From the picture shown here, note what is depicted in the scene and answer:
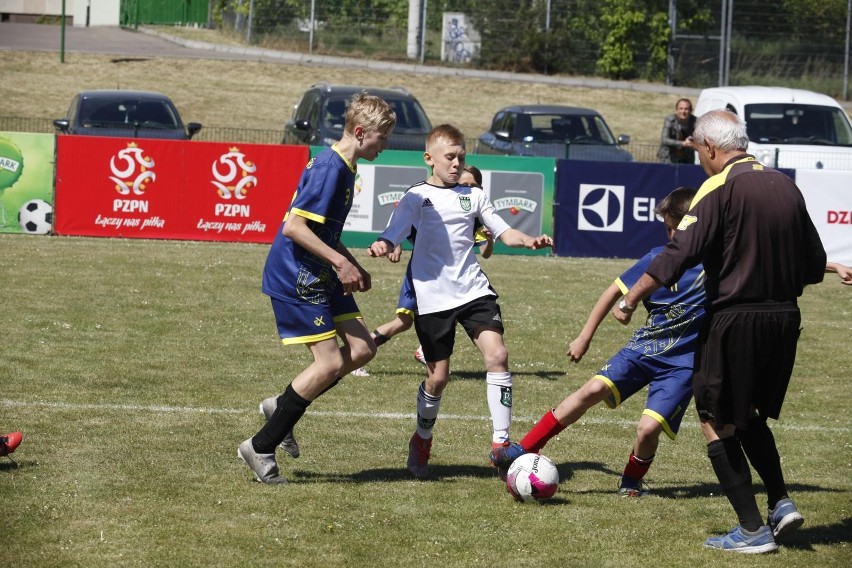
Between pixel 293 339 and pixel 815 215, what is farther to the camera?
pixel 815 215

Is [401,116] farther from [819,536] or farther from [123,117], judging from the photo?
[819,536]

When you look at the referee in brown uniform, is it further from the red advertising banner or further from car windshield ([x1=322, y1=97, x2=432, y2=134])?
car windshield ([x1=322, y1=97, x2=432, y2=134])

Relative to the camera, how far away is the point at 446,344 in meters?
6.72

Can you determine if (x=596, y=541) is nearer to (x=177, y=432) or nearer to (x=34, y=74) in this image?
(x=177, y=432)

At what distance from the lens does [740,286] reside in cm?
525

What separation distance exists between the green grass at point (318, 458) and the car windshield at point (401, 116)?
8393 millimetres

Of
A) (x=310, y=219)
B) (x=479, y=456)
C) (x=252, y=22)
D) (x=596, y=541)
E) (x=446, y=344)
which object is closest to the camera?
(x=596, y=541)

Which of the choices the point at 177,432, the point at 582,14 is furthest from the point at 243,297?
the point at 582,14

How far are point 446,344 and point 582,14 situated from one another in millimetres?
31575

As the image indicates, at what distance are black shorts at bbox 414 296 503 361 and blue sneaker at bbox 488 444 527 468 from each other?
581 millimetres

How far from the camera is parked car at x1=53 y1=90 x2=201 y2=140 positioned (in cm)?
2038

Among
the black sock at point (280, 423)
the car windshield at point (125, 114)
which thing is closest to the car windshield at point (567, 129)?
the car windshield at point (125, 114)

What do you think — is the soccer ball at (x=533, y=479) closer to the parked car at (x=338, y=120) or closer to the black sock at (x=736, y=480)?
the black sock at (x=736, y=480)

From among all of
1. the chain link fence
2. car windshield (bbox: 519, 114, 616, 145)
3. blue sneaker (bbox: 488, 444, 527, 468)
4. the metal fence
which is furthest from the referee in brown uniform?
the chain link fence
